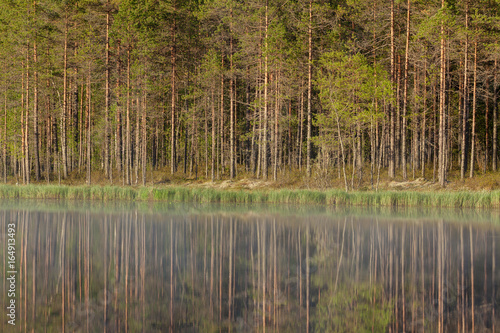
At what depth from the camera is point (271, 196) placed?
32.5 metres

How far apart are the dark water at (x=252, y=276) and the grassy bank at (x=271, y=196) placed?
762 cm

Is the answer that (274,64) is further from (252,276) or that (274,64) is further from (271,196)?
(252,276)

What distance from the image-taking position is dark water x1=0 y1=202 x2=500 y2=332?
→ 838 centimetres

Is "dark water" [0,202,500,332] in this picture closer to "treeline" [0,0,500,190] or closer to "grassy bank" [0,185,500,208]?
"grassy bank" [0,185,500,208]

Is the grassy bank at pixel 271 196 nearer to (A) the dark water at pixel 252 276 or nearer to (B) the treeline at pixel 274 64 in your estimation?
(B) the treeline at pixel 274 64

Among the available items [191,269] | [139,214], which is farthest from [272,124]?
[191,269]

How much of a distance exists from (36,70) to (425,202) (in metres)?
33.0

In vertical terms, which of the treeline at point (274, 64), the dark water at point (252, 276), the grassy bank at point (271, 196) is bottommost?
the dark water at point (252, 276)

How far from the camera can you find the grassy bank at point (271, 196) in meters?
29.1

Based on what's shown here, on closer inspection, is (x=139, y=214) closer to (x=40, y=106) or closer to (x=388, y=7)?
(x=388, y=7)

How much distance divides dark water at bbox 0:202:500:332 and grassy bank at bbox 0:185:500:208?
7.62 meters

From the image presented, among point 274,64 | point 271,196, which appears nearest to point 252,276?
point 271,196

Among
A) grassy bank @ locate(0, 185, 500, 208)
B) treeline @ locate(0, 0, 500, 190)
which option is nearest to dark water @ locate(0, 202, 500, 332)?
grassy bank @ locate(0, 185, 500, 208)

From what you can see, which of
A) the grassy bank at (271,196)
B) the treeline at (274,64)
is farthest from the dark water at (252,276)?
the treeline at (274,64)
